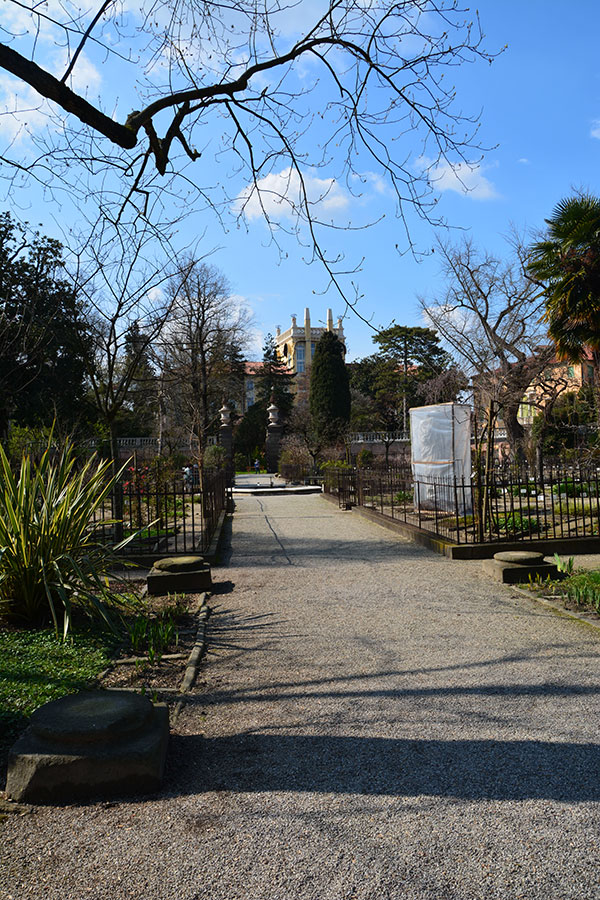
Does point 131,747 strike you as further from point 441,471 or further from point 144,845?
point 441,471

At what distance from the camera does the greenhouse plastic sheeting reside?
49.4 ft

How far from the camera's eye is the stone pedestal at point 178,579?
7.93m

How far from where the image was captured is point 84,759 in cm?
315

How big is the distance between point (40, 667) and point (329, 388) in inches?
1850

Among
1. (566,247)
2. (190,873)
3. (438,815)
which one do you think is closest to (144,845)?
(190,873)

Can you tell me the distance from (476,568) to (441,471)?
6.34m

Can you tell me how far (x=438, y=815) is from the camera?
2.92 m

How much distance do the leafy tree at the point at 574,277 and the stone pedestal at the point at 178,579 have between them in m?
10.7

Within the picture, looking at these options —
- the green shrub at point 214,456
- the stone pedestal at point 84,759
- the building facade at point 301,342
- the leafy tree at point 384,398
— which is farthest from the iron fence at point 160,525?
the building facade at point 301,342

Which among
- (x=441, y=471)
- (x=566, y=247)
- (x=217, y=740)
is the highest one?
(x=566, y=247)

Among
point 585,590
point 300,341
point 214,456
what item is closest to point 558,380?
point 214,456

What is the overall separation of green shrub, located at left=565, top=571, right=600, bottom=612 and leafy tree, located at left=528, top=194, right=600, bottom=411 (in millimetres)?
9009

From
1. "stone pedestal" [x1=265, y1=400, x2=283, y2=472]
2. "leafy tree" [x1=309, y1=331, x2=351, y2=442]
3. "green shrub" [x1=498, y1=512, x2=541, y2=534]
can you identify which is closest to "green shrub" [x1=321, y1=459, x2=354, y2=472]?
"green shrub" [x1=498, y1=512, x2=541, y2=534]

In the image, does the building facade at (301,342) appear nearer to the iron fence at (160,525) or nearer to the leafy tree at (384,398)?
the leafy tree at (384,398)
